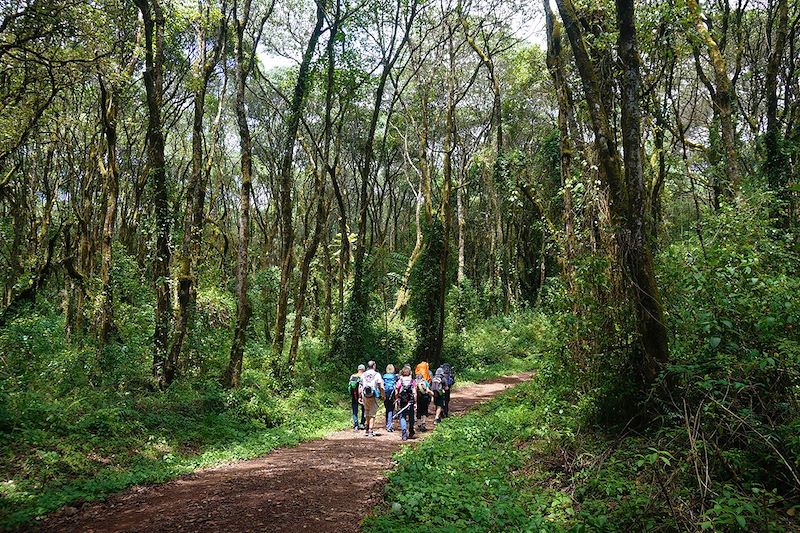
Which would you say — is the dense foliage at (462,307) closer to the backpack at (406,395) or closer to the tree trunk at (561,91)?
the tree trunk at (561,91)

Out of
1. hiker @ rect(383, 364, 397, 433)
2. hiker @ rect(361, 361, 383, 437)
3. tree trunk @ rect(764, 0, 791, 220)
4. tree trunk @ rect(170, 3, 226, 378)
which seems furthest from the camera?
tree trunk @ rect(764, 0, 791, 220)

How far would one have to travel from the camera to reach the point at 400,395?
10945 mm

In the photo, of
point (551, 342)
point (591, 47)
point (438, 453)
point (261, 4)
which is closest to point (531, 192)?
point (591, 47)

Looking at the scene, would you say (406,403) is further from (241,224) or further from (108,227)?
(108,227)

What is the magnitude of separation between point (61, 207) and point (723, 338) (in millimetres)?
28272

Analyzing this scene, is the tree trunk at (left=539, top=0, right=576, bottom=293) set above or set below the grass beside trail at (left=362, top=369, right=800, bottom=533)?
above

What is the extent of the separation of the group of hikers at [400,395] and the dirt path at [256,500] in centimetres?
171

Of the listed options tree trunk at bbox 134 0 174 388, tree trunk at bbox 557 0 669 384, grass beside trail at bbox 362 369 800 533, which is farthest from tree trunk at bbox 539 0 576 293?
tree trunk at bbox 134 0 174 388

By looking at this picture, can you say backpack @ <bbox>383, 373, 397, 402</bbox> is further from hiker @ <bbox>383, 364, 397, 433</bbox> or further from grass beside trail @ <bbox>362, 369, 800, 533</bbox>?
grass beside trail @ <bbox>362, 369, 800, 533</bbox>

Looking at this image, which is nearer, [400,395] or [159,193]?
[400,395]

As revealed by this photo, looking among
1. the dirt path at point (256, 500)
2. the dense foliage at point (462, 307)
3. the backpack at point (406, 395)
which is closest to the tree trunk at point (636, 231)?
the dense foliage at point (462, 307)

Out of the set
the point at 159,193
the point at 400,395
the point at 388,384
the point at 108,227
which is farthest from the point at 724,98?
the point at 108,227

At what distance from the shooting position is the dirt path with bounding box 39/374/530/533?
222 inches

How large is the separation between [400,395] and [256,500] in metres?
4.96
